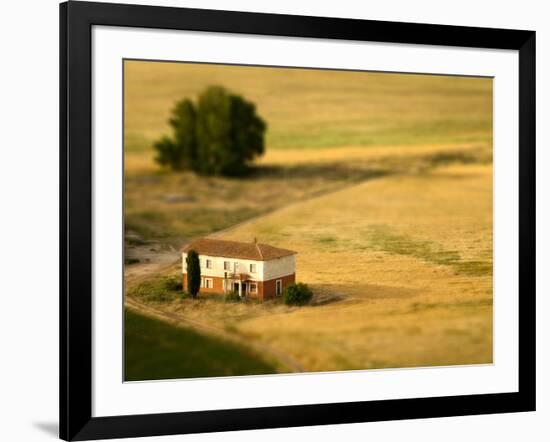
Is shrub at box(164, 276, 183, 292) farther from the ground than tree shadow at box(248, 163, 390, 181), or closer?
closer

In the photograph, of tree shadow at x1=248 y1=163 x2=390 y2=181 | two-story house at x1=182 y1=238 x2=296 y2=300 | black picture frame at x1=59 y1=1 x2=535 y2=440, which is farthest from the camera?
tree shadow at x1=248 y1=163 x2=390 y2=181

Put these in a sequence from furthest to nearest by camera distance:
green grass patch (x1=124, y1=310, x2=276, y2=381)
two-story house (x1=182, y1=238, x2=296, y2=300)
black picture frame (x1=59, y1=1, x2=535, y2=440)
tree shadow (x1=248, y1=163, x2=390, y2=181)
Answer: tree shadow (x1=248, y1=163, x2=390, y2=181)
two-story house (x1=182, y1=238, x2=296, y2=300)
green grass patch (x1=124, y1=310, x2=276, y2=381)
black picture frame (x1=59, y1=1, x2=535, y2=440)

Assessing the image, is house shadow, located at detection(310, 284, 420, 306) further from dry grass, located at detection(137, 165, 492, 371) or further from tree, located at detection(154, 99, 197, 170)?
tree, located at detection(154, 99, 197, 170)

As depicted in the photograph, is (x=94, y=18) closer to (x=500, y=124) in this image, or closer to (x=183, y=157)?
(x=183, y=157)

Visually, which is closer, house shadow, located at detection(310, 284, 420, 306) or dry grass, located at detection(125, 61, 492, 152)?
dry grass, located at detection(125, 61, 492, 152)

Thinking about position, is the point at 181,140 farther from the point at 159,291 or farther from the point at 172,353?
the point at 172,353

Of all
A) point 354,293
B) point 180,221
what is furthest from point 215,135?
point 354,293

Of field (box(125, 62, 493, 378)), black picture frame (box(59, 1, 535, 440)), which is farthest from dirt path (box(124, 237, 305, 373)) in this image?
black picture frame (box(59, 1, 535, 440))
